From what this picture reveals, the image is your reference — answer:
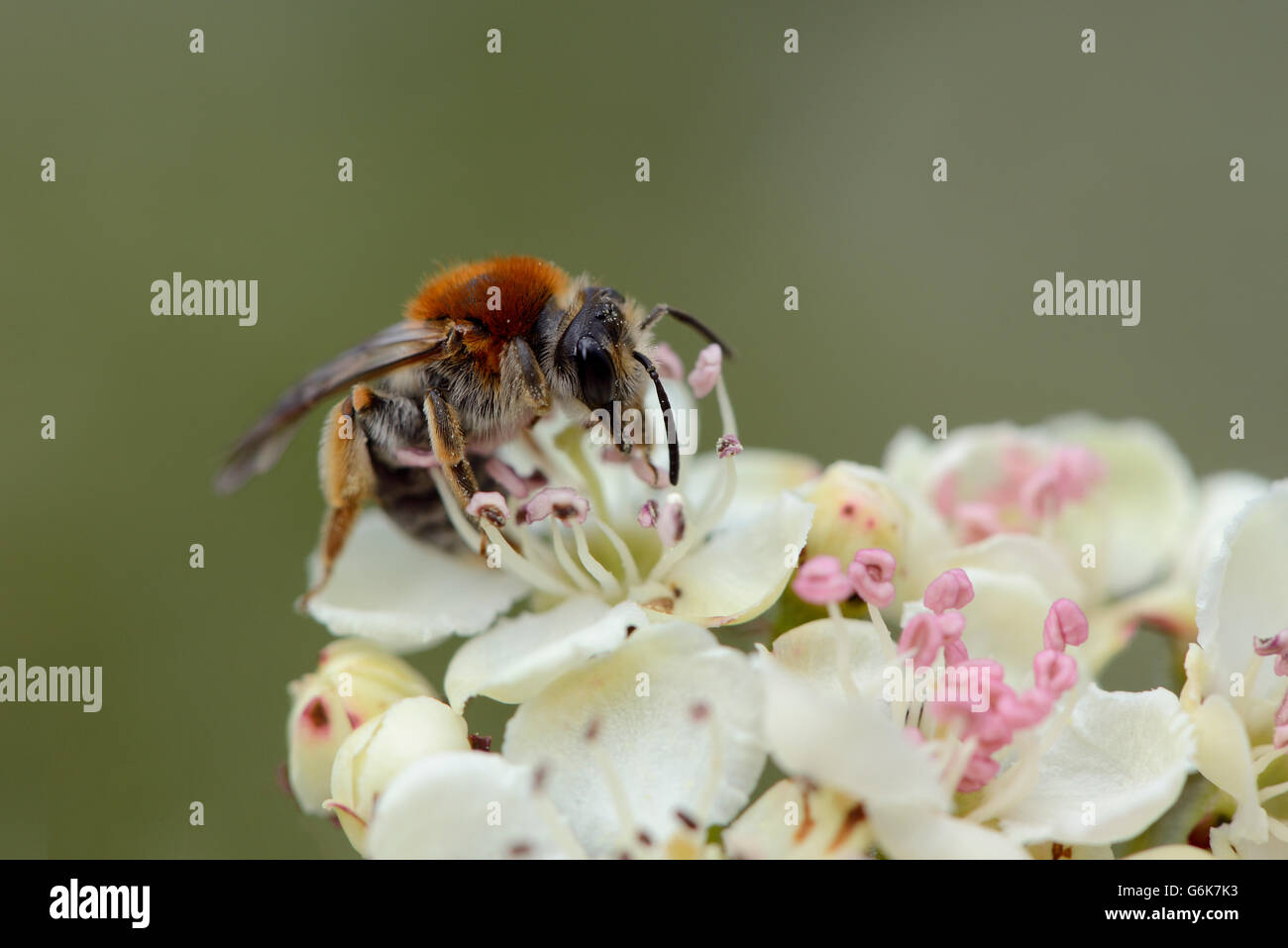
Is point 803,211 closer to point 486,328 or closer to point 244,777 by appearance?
point 244,777

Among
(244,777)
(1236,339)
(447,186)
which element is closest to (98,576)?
(244,777)

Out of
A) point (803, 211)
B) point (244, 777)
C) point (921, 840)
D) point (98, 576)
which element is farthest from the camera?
point (803, 211)

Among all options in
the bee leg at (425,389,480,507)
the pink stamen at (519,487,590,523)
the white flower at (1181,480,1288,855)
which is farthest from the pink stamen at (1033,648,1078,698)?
the bee leg at (425,389,480,507)

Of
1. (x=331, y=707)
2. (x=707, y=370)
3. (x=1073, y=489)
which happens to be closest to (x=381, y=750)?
(x=331, y=707)

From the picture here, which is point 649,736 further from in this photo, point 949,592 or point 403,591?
point 403,591

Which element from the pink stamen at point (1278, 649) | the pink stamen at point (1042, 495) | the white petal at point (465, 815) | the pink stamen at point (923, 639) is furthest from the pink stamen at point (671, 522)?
the pink stamen at point (1278, 649)

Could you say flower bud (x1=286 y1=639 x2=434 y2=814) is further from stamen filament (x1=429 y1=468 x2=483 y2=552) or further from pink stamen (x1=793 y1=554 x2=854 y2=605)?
pink stamen (x1=793 y1=554 x2=854 y2=605)

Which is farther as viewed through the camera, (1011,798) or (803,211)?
(803,211)

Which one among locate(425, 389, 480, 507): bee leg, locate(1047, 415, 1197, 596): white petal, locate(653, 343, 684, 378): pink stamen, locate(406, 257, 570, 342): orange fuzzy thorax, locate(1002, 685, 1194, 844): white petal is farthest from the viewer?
locate(1047, 415, 1197, 596): white petal
